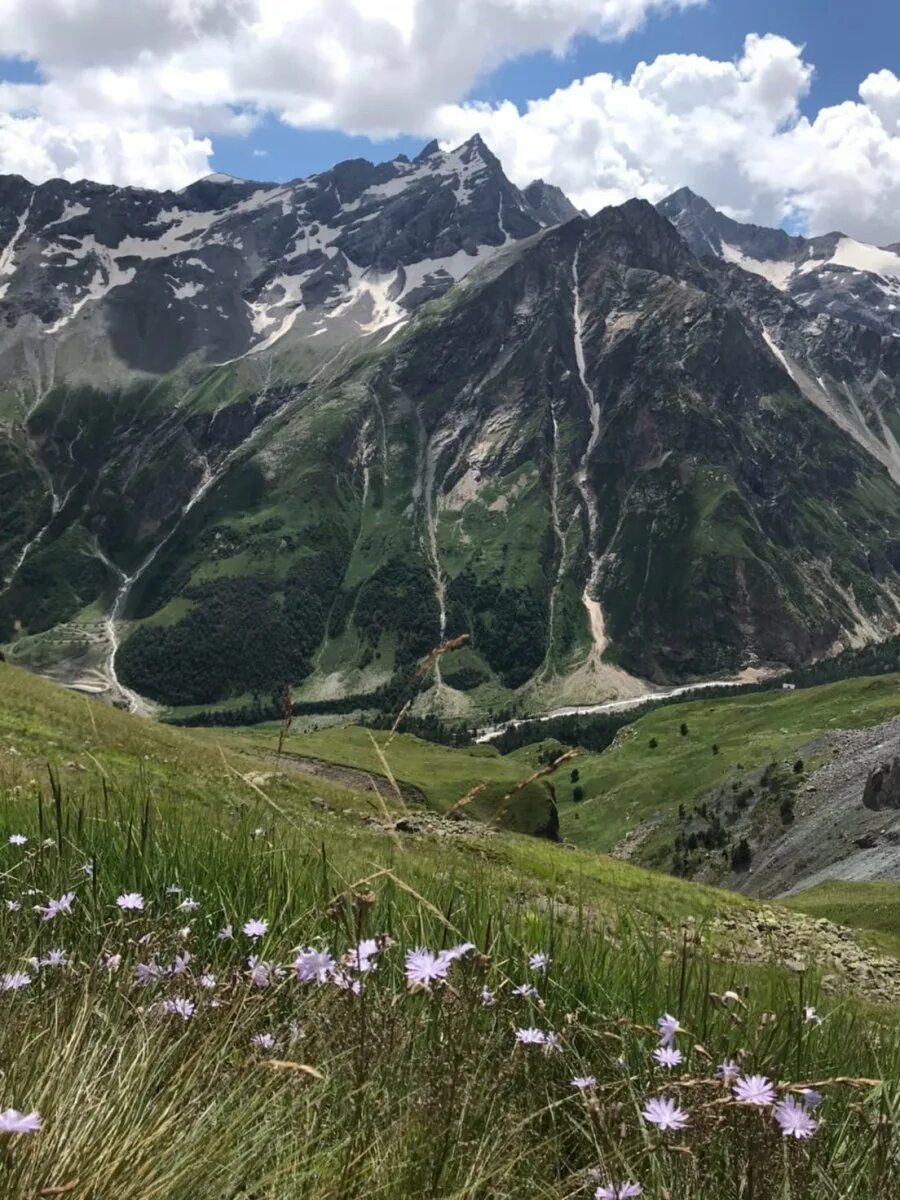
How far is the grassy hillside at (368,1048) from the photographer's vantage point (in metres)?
2.49

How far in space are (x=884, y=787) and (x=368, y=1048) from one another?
77689 millimetres

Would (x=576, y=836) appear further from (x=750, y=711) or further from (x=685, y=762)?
(x=750, y=711)

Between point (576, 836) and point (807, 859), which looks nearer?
point (807, 859)

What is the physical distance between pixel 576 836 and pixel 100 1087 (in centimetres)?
13923

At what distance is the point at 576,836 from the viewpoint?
13500 centimetres

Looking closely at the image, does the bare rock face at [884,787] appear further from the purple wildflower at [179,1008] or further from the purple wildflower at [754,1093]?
the purple wildflower at [179,1008]

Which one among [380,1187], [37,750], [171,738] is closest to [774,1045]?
[380,1187]

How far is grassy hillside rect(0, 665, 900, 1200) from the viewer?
2.49 meters

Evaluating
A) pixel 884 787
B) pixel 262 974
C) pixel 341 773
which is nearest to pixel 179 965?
Answer: pixel 262 974

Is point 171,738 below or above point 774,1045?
below

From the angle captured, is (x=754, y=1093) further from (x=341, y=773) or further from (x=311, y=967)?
(x=341, y=773)

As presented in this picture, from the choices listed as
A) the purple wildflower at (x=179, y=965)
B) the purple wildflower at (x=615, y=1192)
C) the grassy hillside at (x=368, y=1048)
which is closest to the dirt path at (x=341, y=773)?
the grassy hillside at (x=368, y=1048)

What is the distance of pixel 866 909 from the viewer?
1481 inches

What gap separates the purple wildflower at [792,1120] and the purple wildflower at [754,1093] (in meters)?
0.03
